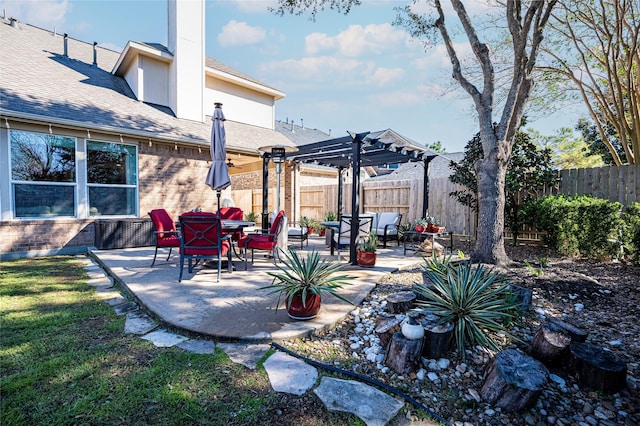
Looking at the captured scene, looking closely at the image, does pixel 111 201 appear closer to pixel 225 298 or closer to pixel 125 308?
pixel 125 308

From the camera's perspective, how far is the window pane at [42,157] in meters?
6.80

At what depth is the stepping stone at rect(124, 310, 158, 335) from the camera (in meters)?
3.06

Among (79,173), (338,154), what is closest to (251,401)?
(338,154)

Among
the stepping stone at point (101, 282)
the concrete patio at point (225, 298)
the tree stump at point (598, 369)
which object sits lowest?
the stepping stone at point (101, 282)

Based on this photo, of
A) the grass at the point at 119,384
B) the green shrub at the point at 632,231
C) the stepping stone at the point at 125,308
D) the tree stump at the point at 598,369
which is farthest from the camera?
the green shrub at the point at 632,231

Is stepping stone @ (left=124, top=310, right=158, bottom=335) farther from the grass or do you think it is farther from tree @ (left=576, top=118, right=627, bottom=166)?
tree @ (left=576, top=118, right=627, bottom=166)

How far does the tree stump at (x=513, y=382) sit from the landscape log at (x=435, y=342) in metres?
0.35

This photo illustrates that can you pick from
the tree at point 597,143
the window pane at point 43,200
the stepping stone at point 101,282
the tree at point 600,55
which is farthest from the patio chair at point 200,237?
the tree at point 597,143

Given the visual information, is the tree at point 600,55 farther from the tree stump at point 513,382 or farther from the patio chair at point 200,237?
the patio chair at point 200,237

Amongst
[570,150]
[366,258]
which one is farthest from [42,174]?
[570,150]

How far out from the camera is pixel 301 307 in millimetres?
3119

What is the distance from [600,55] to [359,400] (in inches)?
491

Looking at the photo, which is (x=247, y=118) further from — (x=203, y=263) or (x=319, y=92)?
(x=203, y=263)

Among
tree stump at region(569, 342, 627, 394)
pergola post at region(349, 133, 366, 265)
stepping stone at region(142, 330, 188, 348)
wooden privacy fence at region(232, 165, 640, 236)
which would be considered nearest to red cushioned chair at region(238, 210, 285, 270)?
pergola post at region(349, 133, 366, 265)
